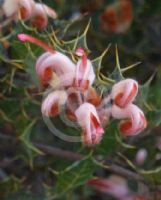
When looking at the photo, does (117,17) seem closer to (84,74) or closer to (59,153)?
(59,153)

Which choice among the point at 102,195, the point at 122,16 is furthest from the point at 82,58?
the point at 122,16

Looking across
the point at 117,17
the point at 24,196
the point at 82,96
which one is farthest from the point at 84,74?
the point at 117,17

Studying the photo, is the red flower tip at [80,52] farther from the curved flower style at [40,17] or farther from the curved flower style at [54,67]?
the curved flower style at [40,17]

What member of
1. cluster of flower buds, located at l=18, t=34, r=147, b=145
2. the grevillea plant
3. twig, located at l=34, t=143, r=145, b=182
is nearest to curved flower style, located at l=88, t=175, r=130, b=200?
the grevillea plant

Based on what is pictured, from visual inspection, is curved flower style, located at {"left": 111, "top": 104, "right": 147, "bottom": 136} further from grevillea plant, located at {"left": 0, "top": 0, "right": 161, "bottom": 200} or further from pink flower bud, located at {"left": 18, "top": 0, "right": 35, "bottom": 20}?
pink flower bud, located at {"left": 18, "top": 0, "right": 35, "bottom": 20}

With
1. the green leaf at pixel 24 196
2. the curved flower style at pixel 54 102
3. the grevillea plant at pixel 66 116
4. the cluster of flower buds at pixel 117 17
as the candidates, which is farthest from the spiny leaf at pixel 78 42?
the cluster of flower buds at pixel 117 17

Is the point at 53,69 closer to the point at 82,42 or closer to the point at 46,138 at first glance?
the point at 82,42
